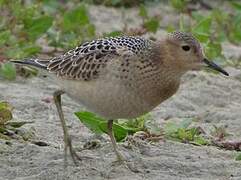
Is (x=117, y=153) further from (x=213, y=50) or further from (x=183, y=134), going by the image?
(x=213, y=50)

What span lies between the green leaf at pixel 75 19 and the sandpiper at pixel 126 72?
287 centimetres

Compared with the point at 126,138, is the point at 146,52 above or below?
above

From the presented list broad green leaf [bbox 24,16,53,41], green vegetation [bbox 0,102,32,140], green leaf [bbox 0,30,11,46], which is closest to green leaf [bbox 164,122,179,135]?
green vegetation [bbox 0,102,32,140]

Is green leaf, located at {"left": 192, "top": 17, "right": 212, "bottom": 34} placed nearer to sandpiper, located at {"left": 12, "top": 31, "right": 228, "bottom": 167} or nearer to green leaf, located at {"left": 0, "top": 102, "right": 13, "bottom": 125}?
sandpiper, located at {"left": 12, "top": 31, "right": 228, "bottom": 167}

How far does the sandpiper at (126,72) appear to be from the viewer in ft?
18.2

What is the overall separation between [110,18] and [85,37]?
1.48 metres

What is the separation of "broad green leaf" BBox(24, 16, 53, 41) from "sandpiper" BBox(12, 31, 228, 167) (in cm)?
237

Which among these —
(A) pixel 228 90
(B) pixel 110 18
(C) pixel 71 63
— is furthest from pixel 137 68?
(B) pixel 110 18

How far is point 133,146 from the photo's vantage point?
627 centimetres

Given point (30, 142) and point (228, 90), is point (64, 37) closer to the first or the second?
point (228, 90)

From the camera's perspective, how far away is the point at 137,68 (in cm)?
561

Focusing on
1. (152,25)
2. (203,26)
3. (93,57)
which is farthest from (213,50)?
(93,57)

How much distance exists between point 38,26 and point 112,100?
120 inches

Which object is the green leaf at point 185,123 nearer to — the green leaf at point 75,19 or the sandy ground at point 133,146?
the sandy ground at point 133,146
